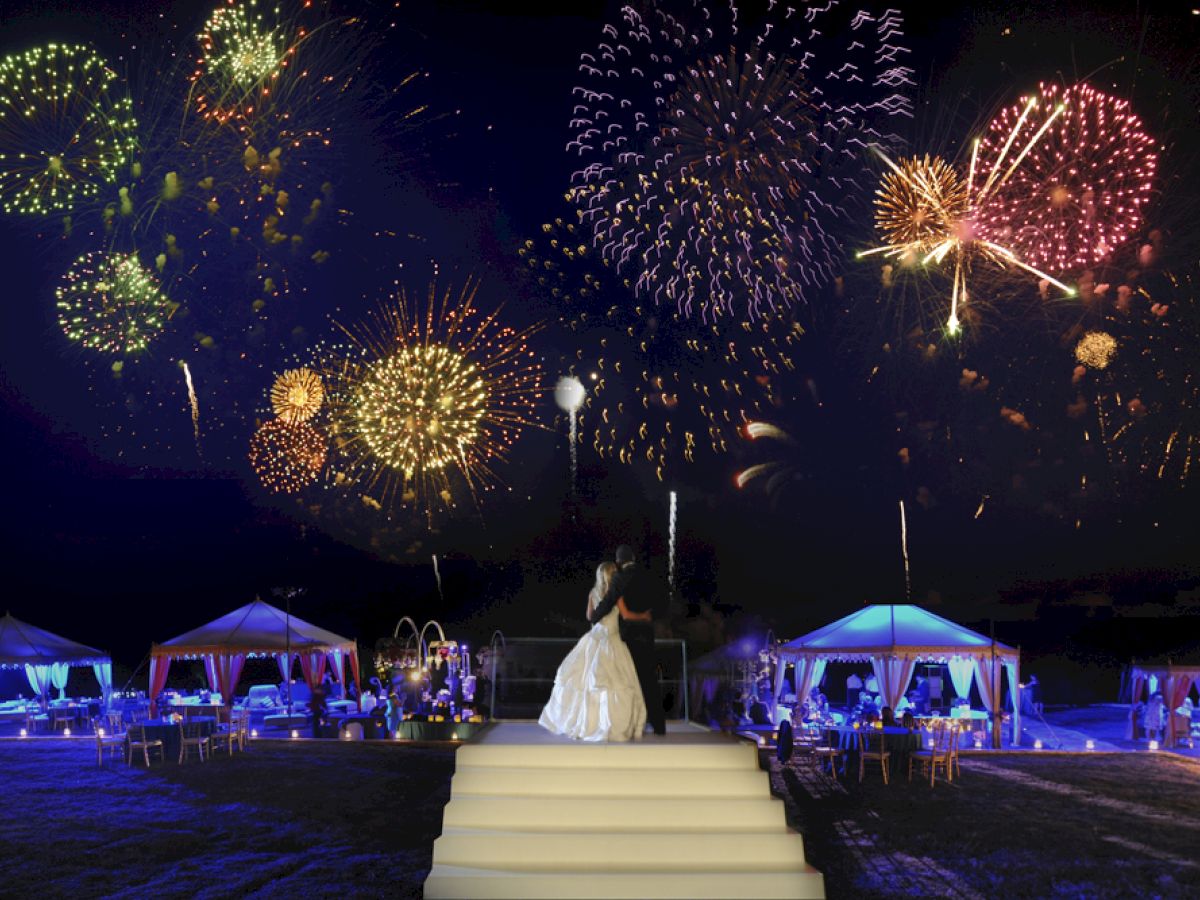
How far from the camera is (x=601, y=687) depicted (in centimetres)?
954

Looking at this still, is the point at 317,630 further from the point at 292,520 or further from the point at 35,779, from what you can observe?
the point at 292,520

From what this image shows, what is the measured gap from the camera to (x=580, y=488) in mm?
55406

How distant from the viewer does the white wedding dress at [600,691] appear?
371 inches

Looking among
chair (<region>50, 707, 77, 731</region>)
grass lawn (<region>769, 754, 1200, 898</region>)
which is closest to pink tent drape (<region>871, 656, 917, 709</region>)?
grass lawn (<region>769, 754, 1200, 898</region>)

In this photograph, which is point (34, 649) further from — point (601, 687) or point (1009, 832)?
point (1009, 832)

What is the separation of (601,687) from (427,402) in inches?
687

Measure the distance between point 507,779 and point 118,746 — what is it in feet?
45.3

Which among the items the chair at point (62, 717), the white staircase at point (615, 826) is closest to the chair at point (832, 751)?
the white staircase at point (615, 826)

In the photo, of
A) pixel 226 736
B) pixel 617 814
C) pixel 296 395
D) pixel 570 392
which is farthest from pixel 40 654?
pixel 570 392

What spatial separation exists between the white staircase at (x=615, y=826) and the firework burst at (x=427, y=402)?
17.3 metres

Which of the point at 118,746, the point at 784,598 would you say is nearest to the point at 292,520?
the point at 784,598

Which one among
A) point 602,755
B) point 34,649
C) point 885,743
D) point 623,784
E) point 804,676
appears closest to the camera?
point 623,784

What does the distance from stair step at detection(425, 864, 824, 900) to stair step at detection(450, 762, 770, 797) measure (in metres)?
0.80

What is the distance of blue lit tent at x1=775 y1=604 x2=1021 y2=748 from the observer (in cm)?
2153
